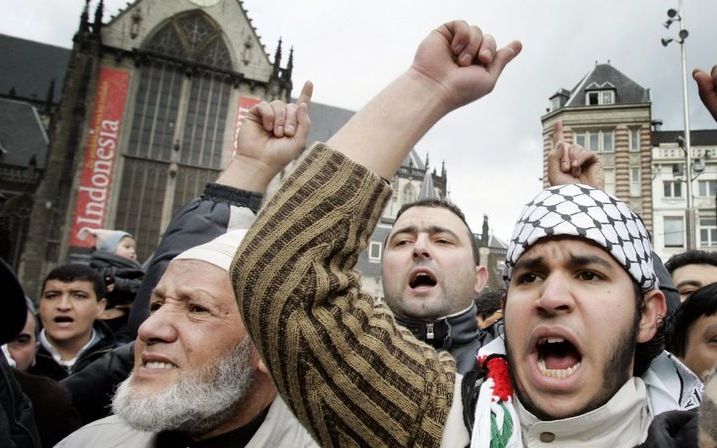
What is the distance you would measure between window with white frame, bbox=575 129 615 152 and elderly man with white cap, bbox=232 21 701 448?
86.8 feet

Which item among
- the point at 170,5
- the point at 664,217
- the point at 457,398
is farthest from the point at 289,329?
the point at 170,5

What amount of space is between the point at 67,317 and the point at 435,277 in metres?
2.69

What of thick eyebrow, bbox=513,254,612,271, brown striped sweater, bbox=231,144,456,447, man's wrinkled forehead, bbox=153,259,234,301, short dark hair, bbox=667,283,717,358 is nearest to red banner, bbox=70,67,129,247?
man's wrinkled forehead, bbox=153,259,234,301

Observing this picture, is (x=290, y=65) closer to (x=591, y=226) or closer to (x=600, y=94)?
(x=600, y=94)

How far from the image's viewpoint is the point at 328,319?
1.15 metres

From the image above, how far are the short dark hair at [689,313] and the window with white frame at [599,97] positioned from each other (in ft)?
89.7

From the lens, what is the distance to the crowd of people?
1.15m

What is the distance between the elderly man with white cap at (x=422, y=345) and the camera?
115 centimetres

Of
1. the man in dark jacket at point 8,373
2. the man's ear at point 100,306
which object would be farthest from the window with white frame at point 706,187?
the man in dark jacket at point 8,373

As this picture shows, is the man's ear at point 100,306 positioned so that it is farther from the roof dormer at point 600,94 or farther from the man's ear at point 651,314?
the roof dormer at point 600,94

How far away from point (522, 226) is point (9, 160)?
117ft

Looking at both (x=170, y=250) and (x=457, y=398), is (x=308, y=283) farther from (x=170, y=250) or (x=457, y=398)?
(x=170, y=250)

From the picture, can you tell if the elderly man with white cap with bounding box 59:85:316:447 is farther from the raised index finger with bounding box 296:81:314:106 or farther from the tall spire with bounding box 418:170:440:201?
the tall spire with bounding box 418:170:440:201

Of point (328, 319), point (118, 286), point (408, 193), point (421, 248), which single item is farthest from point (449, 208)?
point (408, 193)
